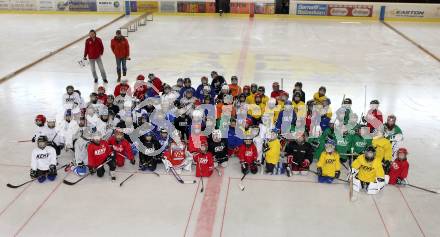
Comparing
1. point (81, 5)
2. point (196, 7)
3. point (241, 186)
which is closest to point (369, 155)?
point (241, 186)

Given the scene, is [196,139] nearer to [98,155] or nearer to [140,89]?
[98,155]

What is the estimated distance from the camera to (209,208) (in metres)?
7.43

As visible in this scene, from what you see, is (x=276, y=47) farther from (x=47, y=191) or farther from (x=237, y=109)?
(x=47, y=191)

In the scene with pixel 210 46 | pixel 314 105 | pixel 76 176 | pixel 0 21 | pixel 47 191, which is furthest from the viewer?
pixel 0 21

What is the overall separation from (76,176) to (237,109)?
3.98m

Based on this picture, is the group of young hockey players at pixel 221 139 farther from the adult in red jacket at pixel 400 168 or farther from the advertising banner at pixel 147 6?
the advertising banner at pixel 147 6

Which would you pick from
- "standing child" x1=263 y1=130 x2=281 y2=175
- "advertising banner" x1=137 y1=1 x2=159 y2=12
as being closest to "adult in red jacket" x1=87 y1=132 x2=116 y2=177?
"standing child" x1=263 y1=130 x2=281 y2=175

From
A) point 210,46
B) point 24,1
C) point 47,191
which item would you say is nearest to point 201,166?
point 47,191

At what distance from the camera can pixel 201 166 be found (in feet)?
27.2

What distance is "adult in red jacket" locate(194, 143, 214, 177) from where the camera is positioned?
326 inches

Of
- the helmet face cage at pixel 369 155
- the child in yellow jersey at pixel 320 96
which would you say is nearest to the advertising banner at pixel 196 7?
the child in yellow jersey at pixel 320 96

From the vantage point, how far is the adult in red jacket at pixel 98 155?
8.15m

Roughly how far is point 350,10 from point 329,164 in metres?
22.5

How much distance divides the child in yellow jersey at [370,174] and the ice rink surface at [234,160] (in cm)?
18
